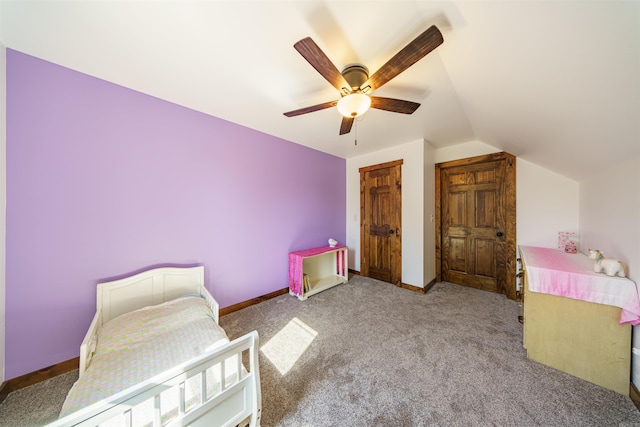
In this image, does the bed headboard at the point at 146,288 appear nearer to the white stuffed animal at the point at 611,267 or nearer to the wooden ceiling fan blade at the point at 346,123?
the wooden ceiling fan blade at the point at 346,123

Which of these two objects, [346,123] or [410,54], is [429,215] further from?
[410,54]

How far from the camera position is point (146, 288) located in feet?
5.85

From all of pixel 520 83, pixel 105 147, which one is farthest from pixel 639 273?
pixel 105 147

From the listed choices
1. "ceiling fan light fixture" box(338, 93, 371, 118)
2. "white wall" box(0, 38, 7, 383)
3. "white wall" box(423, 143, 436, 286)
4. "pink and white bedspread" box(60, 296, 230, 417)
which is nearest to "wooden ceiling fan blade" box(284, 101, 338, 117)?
"ceiling fan light fixture" box(338, 93, 371, 118)

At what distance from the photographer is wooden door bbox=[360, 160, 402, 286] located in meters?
3.21

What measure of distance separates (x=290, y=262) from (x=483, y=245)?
2970 mm

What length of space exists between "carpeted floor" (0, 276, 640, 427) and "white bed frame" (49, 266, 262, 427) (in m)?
0.36

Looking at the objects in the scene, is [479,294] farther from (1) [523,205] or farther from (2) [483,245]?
(1) [523,205]

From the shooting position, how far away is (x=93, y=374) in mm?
1014

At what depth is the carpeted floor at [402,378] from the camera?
1.19 meters

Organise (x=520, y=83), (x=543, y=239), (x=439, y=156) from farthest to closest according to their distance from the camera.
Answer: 1. (x=439, y=156)
2. (x=543, y=239)
3. (x=520, y=83)

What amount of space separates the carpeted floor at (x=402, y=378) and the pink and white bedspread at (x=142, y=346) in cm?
52

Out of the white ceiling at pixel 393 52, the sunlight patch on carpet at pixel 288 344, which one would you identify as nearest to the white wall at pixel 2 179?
the white ceiling at pixel 393 52

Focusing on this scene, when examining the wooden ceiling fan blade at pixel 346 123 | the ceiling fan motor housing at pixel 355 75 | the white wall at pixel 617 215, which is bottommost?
the white wall at pixel 617 215
